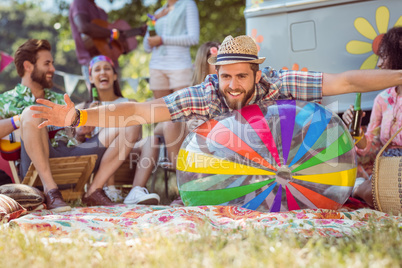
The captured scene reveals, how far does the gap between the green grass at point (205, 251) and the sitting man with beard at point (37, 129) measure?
1.61 metres

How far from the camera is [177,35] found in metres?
6.14

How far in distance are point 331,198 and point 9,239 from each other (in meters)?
2.17

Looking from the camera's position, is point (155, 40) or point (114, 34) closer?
point (155, 40)

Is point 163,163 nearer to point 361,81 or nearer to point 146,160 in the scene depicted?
point 146,160

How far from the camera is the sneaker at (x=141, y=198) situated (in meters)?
4.55

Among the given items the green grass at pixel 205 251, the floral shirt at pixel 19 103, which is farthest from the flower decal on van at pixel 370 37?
the floral shirt at pixel 19 103

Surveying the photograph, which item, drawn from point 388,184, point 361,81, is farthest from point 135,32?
point 388,184

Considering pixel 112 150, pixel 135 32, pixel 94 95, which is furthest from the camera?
pixel 135 32

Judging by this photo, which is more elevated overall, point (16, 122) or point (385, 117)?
point (16, 122)

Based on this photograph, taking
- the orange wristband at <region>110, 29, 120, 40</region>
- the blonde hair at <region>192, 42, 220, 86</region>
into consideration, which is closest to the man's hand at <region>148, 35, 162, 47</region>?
the orange wristband at <region>110, 29, 120, 40</region>

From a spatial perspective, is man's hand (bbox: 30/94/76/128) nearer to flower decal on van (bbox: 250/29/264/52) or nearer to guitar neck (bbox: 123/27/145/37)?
flower decal on van (bbox: 250/29/264/52)

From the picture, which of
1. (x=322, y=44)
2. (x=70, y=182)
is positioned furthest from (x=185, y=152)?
(x=322, y=44)

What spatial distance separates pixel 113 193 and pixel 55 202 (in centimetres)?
96

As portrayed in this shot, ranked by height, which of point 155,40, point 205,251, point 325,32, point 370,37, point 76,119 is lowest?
point 205,251
